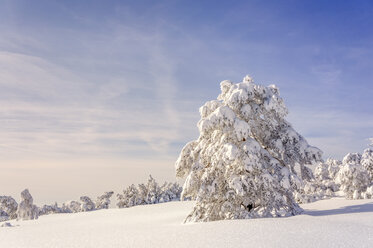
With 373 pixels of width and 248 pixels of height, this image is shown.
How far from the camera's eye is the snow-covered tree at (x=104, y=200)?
60.8m

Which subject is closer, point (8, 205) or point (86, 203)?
point (8, 205)

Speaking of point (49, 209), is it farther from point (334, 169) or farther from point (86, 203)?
point (334, 169)

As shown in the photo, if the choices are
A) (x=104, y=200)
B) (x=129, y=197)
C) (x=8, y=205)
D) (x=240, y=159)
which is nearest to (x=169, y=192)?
(x=129, y=197)

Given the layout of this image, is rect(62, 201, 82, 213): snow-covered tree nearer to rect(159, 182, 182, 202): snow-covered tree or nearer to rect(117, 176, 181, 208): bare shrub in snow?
rect(117, 176, 181, 208): bare shrub in snow

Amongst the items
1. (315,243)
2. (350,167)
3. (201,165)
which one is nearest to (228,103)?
(201,165)

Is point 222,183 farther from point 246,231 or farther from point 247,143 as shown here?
point 246,231

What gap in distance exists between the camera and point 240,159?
16.0 m

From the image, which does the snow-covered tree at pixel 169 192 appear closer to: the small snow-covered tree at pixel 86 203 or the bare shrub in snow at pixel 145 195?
the bare shrub in snow at pixel 145 195

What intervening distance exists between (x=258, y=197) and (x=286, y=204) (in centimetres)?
152

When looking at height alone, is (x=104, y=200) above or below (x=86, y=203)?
above

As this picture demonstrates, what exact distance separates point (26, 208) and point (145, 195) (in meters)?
28.8

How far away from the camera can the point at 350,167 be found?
32.8 metres

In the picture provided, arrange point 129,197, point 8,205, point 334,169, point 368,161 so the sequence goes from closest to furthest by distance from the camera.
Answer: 1. point 368,161
2. point 8,205
3. point 334,169
4. point 129,197

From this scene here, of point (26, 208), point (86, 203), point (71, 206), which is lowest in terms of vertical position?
point (71, 206)
